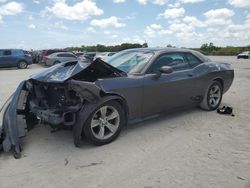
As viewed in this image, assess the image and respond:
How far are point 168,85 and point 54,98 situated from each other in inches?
81.9

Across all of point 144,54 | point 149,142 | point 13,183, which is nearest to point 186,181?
point 149,142

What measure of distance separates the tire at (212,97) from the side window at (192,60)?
0.63 metres

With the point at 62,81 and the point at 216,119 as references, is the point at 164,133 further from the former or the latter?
the point at 62,81

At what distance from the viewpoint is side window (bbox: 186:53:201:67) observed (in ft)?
20.0

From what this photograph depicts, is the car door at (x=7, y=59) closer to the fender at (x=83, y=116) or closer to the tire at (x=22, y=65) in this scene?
the tire at (x=22, y=65)

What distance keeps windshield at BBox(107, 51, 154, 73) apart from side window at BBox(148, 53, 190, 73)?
6.8 inches

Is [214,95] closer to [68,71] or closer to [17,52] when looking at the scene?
[68,71]

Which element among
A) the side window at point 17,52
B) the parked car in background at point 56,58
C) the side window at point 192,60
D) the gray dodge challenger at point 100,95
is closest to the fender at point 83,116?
the gray dodge challenger at point 100,95

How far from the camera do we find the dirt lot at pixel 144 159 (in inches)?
133

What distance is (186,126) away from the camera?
17.8 feet

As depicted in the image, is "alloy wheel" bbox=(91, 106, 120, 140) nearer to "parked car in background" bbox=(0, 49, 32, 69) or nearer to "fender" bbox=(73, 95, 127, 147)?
"fender" bbox=(73, 95, 127, 147)

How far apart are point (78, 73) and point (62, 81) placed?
29cm

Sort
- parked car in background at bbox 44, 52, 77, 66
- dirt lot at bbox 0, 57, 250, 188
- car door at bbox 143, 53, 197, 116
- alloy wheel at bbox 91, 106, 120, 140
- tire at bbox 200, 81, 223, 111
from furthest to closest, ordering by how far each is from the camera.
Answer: parked car in background at bbox 44, 52, 77, 66 < tire at bbox 200, 81, 223, 111 < car door at bbox 143, 53, 197, 116 < alloy wheel at bbox 91, 106, 120, 140 < dirt lot at bbox 0, 57, 250, 188

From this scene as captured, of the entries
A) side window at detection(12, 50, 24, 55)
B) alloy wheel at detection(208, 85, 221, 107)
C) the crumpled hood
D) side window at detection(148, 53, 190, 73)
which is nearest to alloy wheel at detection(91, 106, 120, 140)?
the crumpled hood
